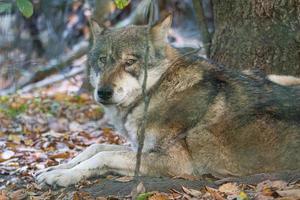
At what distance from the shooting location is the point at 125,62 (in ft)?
18.2

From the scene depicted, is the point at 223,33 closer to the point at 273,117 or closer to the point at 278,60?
the point at 278,60

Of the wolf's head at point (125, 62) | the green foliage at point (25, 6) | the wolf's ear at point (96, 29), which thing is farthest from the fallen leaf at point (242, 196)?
the wolf's ear at point (96, 29)

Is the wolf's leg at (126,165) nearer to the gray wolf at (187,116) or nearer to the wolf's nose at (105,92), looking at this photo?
the gray wolf at (187,116)

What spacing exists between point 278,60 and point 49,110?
4.31m

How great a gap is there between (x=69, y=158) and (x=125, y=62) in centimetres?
169

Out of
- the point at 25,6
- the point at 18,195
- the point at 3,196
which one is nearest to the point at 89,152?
the point at 18,195

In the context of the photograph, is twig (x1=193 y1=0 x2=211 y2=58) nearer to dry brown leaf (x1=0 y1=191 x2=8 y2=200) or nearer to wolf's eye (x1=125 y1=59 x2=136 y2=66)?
wolf's eye (x1=125 y1=59 x2=136 y2=66)

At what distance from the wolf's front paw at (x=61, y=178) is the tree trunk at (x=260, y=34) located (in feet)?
8.86

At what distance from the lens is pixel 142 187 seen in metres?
4.75

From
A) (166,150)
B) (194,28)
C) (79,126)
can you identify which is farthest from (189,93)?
(194,28)

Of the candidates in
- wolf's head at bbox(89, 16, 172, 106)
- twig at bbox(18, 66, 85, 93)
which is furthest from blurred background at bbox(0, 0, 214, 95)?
wolf's head at bbox(89, 16, 172, 106)

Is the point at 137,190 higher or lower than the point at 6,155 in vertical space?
higher

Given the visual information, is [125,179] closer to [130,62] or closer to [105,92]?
[105,92]

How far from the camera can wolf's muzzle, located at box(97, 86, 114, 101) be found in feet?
17.6
